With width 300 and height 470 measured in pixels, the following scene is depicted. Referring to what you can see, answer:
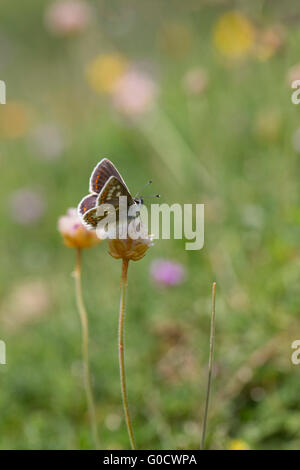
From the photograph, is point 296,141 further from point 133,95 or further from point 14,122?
point 14,122

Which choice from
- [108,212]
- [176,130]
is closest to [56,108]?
[176,130]

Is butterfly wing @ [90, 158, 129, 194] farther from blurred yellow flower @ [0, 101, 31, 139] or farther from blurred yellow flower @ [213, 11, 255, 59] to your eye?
blurred yellow flower @ [0, 101, 31, 139]

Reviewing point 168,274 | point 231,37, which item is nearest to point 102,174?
point 168,274

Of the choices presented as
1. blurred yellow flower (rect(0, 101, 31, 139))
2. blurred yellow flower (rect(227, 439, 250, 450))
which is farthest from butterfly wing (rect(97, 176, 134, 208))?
blurred yellow flower (rect(0, 101, 31, 139))

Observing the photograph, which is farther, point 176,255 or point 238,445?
point 176,255

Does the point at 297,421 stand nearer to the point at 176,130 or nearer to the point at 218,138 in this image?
the point at 218,138
